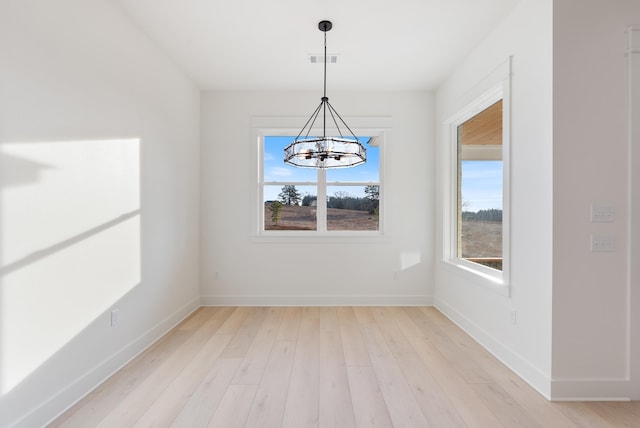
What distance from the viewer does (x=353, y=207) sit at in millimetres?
4633

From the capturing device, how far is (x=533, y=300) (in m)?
2.43

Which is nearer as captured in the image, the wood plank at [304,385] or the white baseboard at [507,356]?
the wood plank at [304,385]

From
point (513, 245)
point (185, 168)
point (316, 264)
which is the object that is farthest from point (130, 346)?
point (513, 245)

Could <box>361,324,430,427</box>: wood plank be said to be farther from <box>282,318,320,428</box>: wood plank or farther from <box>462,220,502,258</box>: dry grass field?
<box>462,220,502,258</box>: dry grass field

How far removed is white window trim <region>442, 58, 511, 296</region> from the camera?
9.06ft

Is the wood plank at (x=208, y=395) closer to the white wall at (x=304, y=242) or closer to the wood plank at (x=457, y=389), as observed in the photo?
the wood plank at (x=457, y=389)

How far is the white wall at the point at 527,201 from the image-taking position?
2293 millimetres

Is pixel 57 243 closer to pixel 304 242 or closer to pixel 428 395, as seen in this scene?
pixel 428 395

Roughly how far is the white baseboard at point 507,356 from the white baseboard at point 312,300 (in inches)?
27.1
